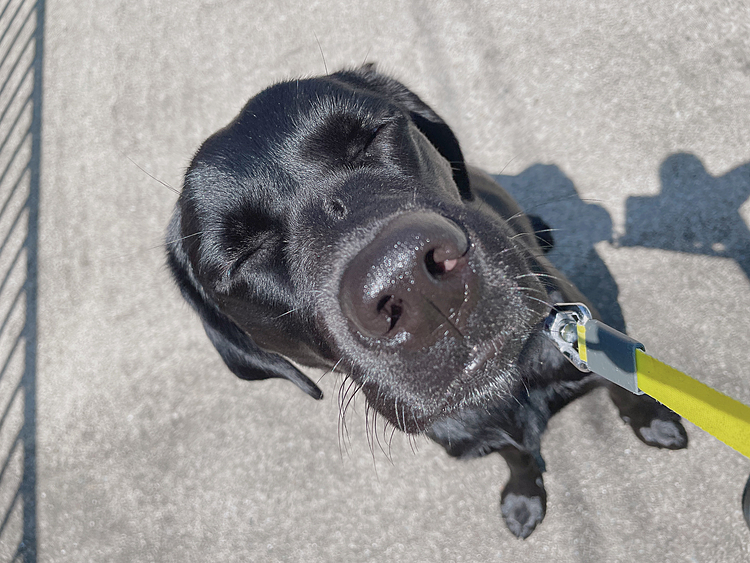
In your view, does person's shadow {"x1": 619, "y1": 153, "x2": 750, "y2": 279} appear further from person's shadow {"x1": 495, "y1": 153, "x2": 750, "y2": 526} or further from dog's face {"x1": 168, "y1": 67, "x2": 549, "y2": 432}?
dog's face {"x1": 168, "y1": 67, "x2": 549, "y2": 432}

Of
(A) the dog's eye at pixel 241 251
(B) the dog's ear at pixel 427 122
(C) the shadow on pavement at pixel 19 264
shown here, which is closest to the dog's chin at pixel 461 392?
(A) the dog's eye at pixel 241 251

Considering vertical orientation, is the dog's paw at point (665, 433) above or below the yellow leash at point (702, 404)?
below

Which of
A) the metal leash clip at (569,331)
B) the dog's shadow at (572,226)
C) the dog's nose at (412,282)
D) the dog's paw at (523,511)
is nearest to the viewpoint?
the dog's nose at (412,282)

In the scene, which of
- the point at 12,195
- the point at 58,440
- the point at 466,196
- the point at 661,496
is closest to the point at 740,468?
Result: the point at 661,496

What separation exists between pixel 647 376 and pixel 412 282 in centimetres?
69

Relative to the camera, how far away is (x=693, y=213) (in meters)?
2.87

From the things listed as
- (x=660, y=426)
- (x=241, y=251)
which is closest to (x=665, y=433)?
(x=660, y=426)

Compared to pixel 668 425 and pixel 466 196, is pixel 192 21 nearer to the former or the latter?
pixel 466 196

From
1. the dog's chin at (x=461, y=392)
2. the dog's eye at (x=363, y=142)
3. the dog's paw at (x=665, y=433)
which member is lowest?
the dog's paw at (x=665, y=433)

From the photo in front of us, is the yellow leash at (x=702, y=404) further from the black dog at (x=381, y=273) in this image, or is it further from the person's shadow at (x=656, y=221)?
the person's shadow at (x=656, y=221)

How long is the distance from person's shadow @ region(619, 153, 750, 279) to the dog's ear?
129cm

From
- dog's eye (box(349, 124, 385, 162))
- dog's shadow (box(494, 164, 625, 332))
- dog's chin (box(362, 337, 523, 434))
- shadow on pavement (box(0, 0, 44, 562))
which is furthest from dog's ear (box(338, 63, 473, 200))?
shadow on pavement (box(0, 0, 44, 562))

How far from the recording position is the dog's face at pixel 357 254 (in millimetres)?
1299

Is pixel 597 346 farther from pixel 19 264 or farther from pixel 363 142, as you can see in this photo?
pixel 19 264
